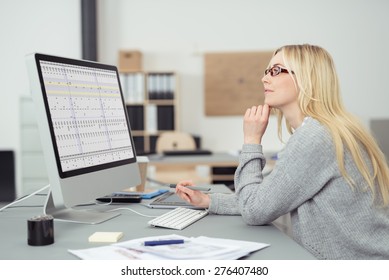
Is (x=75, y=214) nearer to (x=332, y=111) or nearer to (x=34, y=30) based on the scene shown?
(x=332, y=111)

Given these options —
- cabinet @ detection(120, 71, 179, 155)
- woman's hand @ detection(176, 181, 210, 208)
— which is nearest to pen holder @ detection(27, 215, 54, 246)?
woman's hand @ detection(176, 181, 210, 208)

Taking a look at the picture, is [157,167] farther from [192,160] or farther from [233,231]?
[233,231]

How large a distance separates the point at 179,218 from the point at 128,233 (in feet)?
0.61

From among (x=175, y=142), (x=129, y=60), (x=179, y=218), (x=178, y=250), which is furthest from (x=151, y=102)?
(x=178, y=250)

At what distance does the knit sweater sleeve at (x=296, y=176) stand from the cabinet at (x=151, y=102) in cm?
411

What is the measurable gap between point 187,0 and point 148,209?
4.56 meters

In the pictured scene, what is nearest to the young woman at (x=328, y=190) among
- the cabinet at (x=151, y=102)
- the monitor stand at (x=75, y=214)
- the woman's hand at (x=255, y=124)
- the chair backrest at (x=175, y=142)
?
the woman's hand at (x=255, y=124)

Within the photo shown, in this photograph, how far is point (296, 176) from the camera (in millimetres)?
1236

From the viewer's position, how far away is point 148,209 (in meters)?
1.58

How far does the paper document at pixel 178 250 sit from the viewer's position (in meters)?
0.94

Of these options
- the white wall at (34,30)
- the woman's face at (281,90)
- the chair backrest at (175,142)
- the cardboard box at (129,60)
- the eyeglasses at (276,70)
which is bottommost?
the chair backrest at (175,142)

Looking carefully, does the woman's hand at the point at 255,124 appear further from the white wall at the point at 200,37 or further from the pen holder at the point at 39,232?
the white wall at the point at 200,37

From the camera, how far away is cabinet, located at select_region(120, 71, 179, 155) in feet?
17.6

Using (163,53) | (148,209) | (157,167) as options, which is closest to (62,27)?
(163,53)
